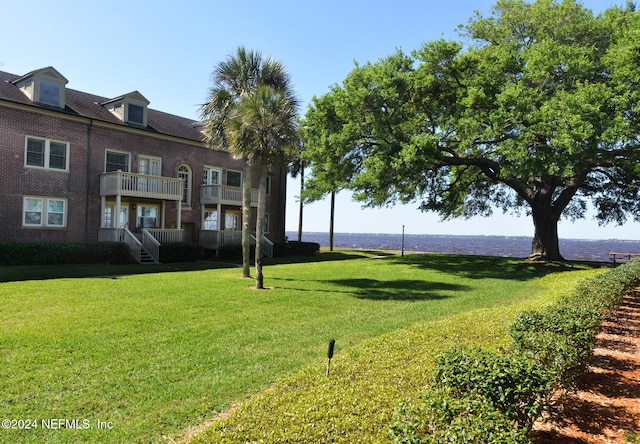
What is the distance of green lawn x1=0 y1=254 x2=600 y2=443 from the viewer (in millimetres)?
4652

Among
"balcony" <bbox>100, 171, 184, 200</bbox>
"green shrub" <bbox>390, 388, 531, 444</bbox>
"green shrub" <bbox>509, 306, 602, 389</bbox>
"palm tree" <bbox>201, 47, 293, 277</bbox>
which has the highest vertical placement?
"palm tree" <bbox>201, 47, 293, 277</bbox>

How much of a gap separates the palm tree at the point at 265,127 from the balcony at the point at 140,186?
34.7ft

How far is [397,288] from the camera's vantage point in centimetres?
1504

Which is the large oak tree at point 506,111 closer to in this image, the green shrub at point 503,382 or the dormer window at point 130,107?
the dormer window at point 130,107

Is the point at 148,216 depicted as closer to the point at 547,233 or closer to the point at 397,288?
the point at 397,288

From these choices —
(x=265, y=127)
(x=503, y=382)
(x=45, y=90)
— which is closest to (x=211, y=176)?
(x=45, y=90)

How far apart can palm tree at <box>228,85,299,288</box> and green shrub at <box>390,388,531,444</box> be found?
10.9m

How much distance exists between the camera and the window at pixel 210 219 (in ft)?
95.6

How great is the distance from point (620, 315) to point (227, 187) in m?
23.2

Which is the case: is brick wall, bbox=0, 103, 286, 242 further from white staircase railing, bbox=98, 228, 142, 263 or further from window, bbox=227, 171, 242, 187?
window, bbox=227, 171, 242, 187

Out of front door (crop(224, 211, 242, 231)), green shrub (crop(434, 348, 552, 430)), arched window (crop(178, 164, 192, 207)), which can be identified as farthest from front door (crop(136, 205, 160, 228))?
green shrub (crop(434, 348, 552, 430))

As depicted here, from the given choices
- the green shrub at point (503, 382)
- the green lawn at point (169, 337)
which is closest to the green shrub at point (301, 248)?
the green lawn at point (169, 337)

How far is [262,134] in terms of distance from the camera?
1447 centimetres

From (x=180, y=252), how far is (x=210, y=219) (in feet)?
20.3
